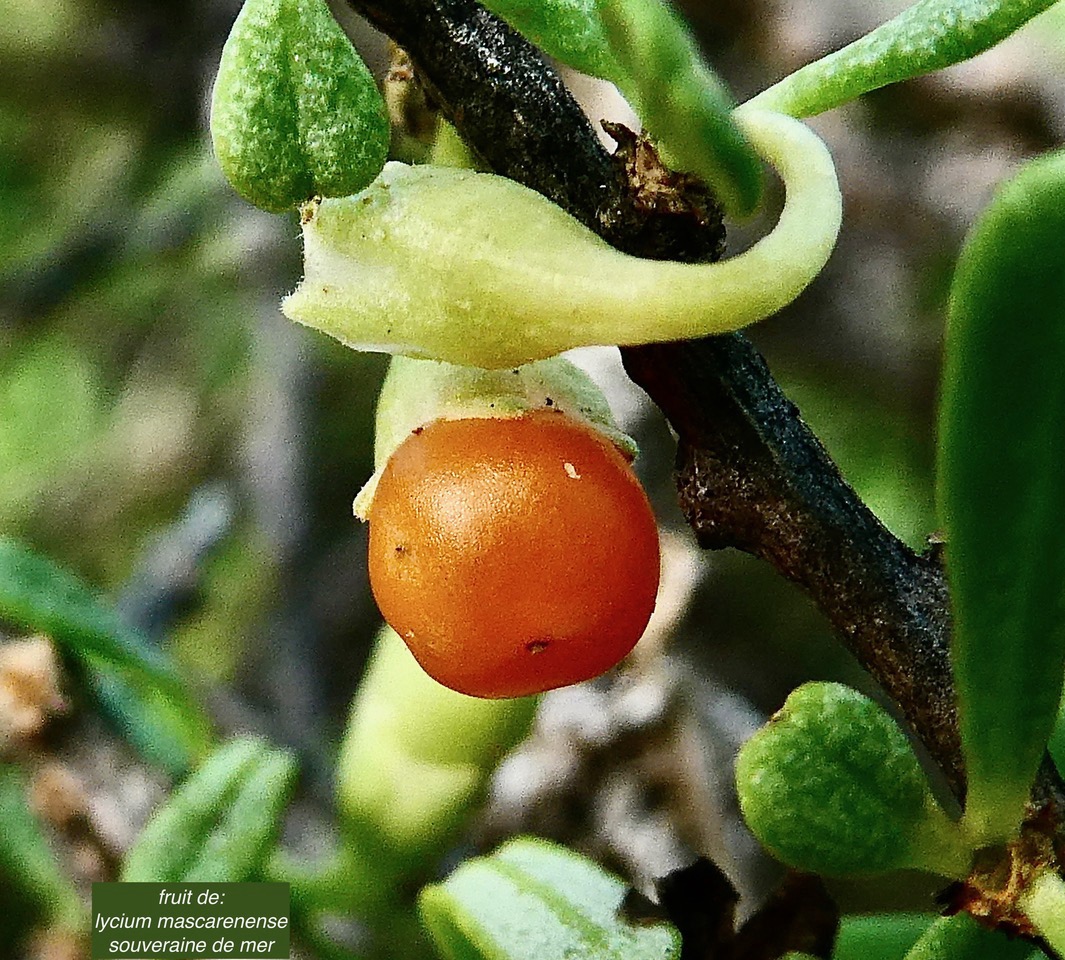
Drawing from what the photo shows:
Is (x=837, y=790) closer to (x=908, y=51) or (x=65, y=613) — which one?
(x=908, y=51)

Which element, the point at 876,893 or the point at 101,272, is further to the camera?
the point at 101,272

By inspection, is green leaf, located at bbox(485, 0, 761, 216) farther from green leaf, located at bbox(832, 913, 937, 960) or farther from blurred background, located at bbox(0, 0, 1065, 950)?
blurred background, located at bbox(0, 0, 1065, 950)

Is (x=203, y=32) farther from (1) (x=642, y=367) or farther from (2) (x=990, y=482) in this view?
(2) (x=990, y=482)

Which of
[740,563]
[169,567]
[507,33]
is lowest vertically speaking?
[740,563]

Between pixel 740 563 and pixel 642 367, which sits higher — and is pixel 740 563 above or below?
below

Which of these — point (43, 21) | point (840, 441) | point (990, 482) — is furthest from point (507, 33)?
point (43, 21)

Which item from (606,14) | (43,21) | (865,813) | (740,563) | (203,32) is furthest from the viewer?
(43,21)
